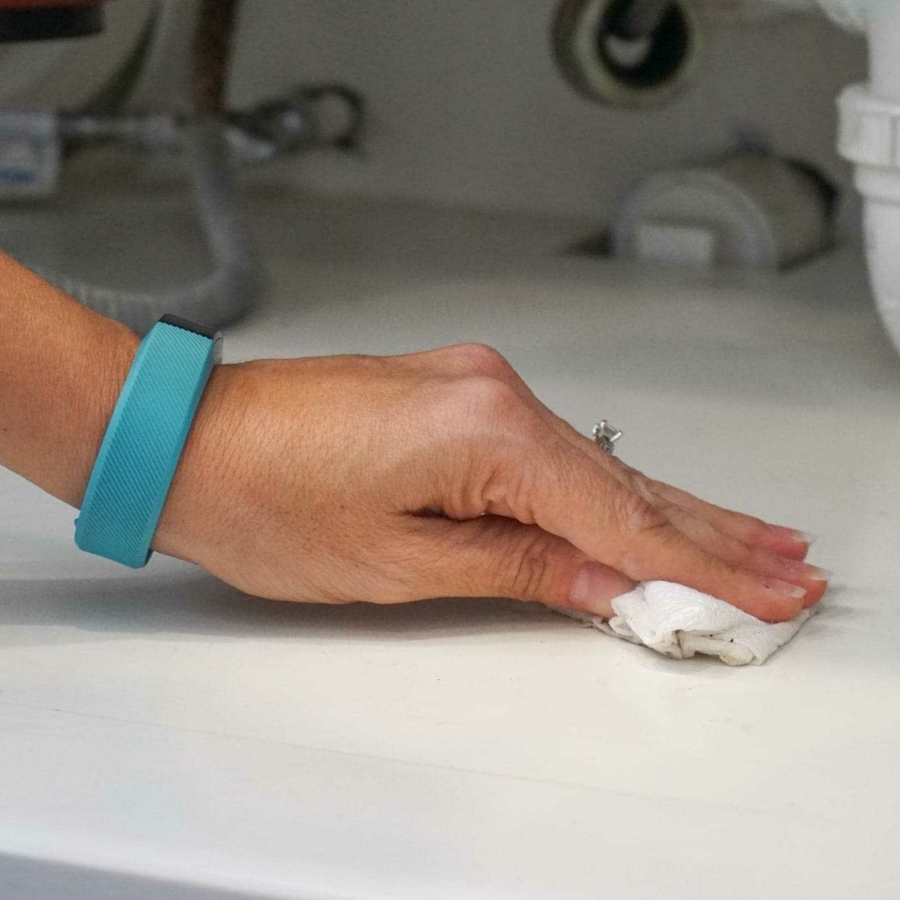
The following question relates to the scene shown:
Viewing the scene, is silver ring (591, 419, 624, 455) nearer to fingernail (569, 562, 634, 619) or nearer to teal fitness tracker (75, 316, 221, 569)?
fingernail (569, 562, 634, 619)

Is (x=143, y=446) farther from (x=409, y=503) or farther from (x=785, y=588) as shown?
(x=785, y=588)

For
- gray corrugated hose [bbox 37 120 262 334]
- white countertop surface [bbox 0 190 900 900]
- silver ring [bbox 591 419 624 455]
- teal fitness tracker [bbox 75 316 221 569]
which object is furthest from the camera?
gray corrugated hose [bbox 37 120 262 334]

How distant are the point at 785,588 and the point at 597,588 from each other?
0.09 m

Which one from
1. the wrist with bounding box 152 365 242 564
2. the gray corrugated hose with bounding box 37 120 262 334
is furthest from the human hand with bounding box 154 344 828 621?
the gray corrugated hose with bounding box 37 120 262 334

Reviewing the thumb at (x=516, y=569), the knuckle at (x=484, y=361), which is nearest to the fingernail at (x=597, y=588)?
the thumb at (x=516, y=569)

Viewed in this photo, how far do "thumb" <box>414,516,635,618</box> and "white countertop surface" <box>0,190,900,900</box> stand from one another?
2 cm

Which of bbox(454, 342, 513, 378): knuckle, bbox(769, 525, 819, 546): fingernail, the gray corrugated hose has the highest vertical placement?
bbox(454, 342, 513, 378): knuckle

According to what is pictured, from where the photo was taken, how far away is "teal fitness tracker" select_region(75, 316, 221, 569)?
1.80 ft

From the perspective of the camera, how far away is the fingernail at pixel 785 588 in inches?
23.6

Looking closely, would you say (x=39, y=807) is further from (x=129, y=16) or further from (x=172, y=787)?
(x=129, y=16)

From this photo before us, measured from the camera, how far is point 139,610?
619 mm

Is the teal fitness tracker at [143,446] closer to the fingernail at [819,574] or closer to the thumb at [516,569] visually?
the thumb at [516,569]

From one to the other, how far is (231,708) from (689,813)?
19cm

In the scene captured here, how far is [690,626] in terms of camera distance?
0.55 metres
